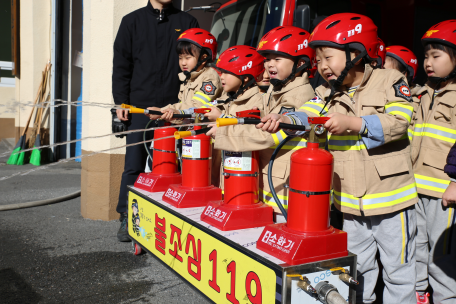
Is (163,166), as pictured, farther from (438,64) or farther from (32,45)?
(32,45)

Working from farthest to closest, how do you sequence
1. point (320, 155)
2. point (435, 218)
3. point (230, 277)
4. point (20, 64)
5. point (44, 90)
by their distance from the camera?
1. point (20, 64)
2. point (44, 90)
3. point (435, 218)
4. point (230, 277)
5. point (320, 155)

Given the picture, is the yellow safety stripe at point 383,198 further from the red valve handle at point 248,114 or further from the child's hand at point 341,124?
the red valve handle at point 248,114

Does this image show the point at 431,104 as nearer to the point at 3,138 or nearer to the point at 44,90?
the point at 44,90

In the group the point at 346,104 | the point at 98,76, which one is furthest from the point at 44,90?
the point at 346,104

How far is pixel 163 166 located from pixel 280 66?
1462 millimetres

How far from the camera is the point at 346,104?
2309 millimetres

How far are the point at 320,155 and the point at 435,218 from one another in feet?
4.50

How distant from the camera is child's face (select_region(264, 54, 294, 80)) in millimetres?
2750

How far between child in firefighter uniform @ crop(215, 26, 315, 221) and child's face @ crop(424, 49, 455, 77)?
0.86m

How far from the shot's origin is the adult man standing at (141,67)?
4238mm

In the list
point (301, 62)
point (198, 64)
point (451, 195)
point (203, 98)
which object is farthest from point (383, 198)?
point (198, 64)

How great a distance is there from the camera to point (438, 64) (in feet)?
9.24

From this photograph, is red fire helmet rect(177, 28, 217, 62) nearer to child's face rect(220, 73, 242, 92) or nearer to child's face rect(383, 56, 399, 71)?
child's face rect(220, 73, 242, 92)

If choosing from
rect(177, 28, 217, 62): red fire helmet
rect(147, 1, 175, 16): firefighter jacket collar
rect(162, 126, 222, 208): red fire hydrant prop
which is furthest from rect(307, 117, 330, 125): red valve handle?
rect(147, 1, 175, 16): firefighter jacket collar
